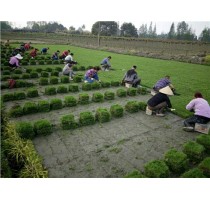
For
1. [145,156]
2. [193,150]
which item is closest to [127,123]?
[145,156]

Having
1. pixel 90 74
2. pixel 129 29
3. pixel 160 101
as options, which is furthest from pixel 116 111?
pixel 129 29

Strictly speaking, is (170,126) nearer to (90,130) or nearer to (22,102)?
(90,130)

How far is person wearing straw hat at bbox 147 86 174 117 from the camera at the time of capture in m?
7.38

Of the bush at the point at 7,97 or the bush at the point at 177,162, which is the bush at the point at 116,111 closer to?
the bush at the point at 177,162

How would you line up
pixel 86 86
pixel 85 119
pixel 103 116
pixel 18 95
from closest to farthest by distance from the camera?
pixel 85 119
pixel 103 116
pixel 18 95
pixel 86 86

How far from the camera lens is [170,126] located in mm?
7055

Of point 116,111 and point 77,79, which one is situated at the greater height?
point 77,79

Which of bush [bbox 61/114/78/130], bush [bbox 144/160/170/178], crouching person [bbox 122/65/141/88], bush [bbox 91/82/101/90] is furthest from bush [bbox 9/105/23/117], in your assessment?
crouching person [bbox 122/65/141/88]

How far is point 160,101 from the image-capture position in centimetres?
752

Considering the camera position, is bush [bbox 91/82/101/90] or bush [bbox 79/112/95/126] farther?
bush [bbox 91/82/101/90]

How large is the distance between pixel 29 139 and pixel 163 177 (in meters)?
3.76

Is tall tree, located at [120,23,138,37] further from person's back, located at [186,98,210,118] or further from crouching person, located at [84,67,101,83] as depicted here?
person's back, located at [186,98,210,118]

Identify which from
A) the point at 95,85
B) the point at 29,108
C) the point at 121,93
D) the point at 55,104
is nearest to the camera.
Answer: the point at 29,108

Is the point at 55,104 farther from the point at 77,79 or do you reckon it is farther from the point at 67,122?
the point at 77,79
